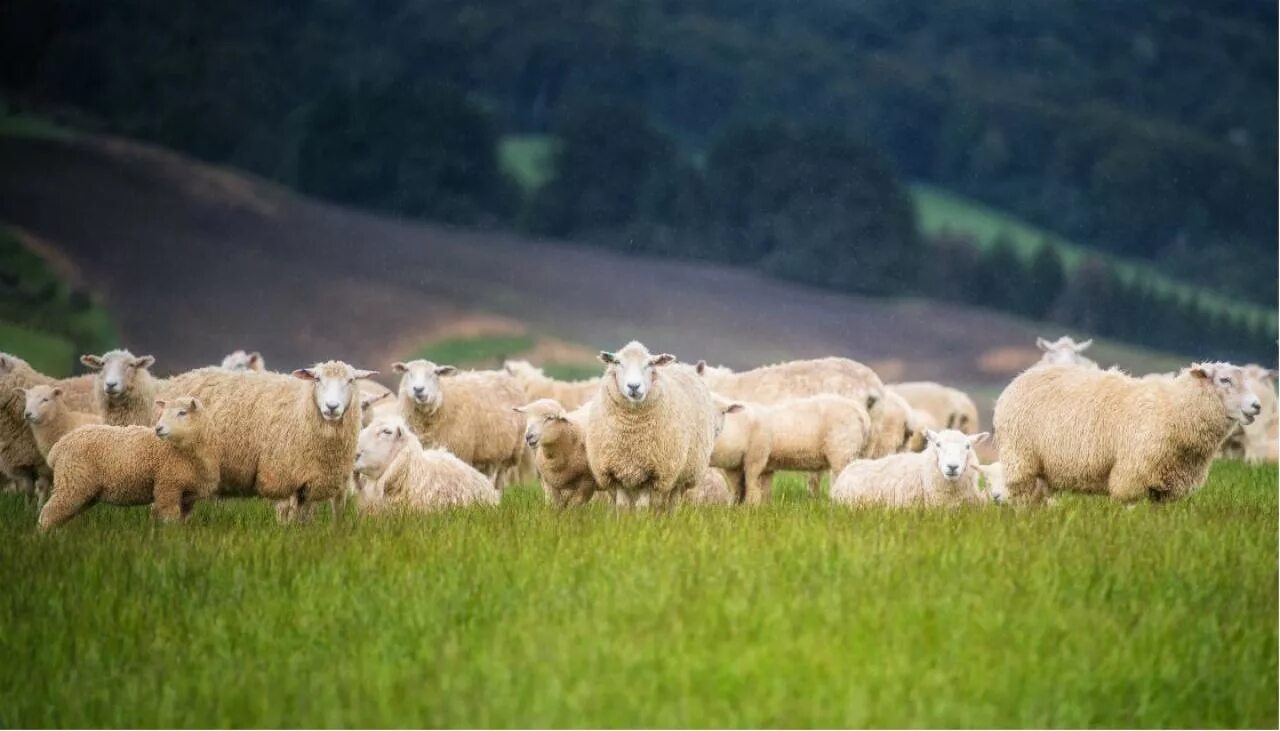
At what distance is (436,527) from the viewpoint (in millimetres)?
10984

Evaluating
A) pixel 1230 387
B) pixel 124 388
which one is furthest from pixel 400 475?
pixel 1230 387

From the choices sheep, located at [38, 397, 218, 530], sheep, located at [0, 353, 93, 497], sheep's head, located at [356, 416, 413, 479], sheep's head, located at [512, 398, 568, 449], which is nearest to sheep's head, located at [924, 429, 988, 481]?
sheep's head, located at [512, 398, 568, 449]

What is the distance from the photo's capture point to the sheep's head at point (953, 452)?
1271 centimetres

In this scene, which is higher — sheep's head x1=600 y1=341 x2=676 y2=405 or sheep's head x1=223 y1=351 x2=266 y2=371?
sheep's head x1=223 y1=351 x2=266 y2=371

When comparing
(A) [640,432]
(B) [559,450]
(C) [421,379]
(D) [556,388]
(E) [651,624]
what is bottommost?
(E) [651,624]

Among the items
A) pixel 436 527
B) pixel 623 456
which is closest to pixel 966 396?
pixel 623 456

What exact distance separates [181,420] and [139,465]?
43cm

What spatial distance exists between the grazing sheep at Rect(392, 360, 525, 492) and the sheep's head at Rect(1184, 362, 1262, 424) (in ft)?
23.1

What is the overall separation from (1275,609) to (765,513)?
4195mm

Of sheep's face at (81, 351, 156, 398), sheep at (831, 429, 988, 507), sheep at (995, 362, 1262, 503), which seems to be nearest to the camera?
sheep at (995, 362, 1262, 503)

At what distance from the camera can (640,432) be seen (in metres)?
12.8

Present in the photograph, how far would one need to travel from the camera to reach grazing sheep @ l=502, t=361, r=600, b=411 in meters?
19.9

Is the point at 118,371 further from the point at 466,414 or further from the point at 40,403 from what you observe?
the point at 466,414

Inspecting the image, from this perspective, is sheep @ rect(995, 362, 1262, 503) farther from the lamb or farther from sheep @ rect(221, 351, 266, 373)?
sheep @ rect(221, 351, 266, 373)
